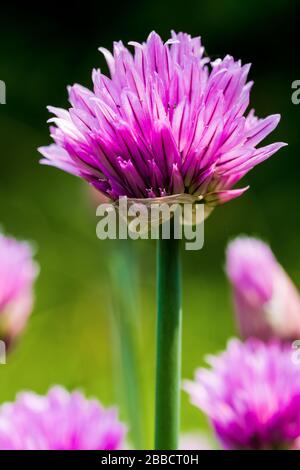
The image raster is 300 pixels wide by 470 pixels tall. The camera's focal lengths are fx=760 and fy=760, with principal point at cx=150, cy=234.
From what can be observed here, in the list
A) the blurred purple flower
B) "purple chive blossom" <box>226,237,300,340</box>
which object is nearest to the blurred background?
the blurred purple flower

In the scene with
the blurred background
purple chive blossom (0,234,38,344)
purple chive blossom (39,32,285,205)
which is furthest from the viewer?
the blurred background

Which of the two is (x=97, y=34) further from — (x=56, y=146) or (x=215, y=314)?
(x=56, y=146)

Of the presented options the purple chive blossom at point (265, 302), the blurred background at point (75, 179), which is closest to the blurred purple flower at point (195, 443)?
the purple chive blossom at point (265, 302)

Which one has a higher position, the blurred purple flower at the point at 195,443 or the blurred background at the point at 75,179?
the blurred background at the point at 75,179

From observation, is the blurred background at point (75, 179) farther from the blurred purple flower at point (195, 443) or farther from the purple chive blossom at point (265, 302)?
the purple chive blossom at point (265, 302)

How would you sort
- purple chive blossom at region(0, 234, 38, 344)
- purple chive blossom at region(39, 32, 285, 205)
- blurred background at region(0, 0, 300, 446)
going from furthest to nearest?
blurred background at region(0, 0, 300, 446) → purple chive blossom at region(0, 234, 38, 344) → purple chive blossom at region(39, 32, 285, 205)

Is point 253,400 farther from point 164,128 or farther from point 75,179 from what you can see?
point 75,179

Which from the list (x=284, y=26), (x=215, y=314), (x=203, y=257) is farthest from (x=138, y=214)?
(x=284, y=26)

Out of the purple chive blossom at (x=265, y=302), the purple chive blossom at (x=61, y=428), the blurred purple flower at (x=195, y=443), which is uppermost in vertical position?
the purple chive blossom at (x=265, y=302)

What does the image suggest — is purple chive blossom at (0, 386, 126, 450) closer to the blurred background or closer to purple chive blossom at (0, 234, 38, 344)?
purple chive blossom at (0, 234, 38, 344)
